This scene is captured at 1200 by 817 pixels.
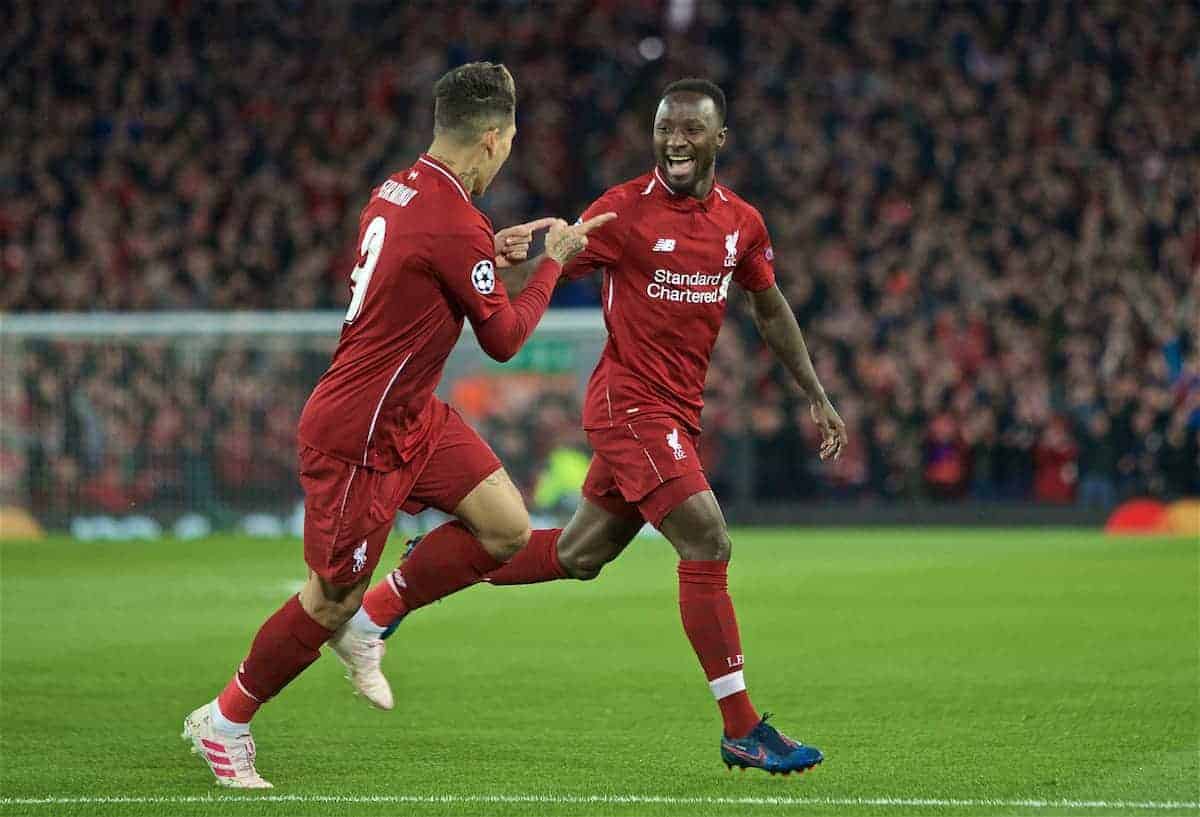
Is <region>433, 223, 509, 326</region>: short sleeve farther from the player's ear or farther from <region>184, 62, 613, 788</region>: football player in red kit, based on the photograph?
the player's ear

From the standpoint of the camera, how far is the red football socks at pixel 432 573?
23.1 feet

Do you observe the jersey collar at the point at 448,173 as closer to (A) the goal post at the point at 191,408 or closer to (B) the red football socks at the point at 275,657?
(B) the red football socks at the point at 275,657

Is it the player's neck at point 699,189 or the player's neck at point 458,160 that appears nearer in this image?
the player's neck at point 458,160

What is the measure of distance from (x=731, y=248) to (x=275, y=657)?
7.53 feet

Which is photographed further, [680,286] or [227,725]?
[680,286]

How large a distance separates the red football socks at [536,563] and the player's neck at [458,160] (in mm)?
1758

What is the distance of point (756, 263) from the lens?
7.37 metres

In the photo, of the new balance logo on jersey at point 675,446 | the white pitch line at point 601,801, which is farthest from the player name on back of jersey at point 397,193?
the white pitch line at point 601,801

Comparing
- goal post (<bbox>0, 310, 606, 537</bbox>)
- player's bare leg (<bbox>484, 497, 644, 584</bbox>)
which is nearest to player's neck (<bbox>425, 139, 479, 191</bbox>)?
player's bare leg (<bbox>484, 497, 644, 584</bbox>)

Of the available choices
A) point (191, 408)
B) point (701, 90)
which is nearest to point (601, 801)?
point (701, 90)

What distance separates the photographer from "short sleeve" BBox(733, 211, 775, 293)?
7.34m

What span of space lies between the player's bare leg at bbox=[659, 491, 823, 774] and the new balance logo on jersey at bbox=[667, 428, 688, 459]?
7.6 inches

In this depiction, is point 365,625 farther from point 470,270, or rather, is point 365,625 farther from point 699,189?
point 699,189

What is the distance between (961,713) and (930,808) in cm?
212
